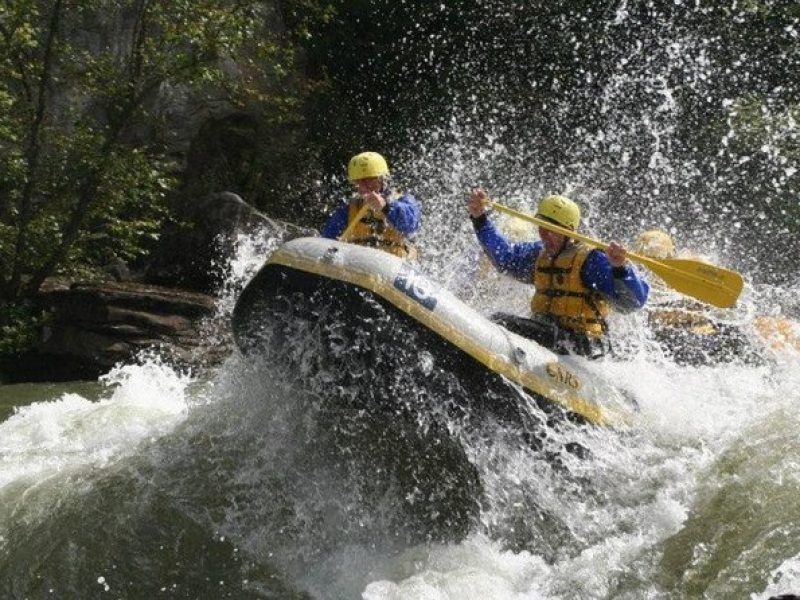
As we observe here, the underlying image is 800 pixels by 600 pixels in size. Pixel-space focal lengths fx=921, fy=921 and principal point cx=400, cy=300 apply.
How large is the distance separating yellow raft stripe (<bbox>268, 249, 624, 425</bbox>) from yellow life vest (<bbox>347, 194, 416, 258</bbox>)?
138 centimetres

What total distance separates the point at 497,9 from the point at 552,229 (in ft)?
28.8

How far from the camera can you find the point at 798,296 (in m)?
9.98

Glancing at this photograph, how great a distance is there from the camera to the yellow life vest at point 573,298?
531cm

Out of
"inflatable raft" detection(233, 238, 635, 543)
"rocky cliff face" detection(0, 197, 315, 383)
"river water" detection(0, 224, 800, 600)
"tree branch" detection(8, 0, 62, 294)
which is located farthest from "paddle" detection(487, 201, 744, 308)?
"tree branch" detection(8, 0, 62, 294)

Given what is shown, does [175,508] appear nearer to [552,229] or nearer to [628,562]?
[628,562]

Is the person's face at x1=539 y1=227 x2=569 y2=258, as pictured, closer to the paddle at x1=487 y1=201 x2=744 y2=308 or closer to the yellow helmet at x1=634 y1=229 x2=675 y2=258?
the paddle at x1=487 y1=201 x2=744 y2=308

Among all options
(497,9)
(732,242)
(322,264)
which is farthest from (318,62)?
(322,264)

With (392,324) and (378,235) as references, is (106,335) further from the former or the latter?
(392,324)

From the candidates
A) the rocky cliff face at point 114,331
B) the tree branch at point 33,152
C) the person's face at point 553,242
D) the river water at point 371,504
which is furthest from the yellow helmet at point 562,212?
A: the tree branch at point 33,152

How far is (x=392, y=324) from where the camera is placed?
4305 millimetres

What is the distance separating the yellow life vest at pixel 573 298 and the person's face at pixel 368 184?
4.04 ft

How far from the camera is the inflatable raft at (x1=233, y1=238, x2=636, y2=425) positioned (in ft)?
14.1

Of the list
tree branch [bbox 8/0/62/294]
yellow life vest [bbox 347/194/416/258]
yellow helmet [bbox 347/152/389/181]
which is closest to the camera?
yellow helmet [bbox 347/152/389/181]

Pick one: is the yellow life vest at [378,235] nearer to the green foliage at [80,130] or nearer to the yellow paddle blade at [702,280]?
the yellow paddle blade at [702,280]
